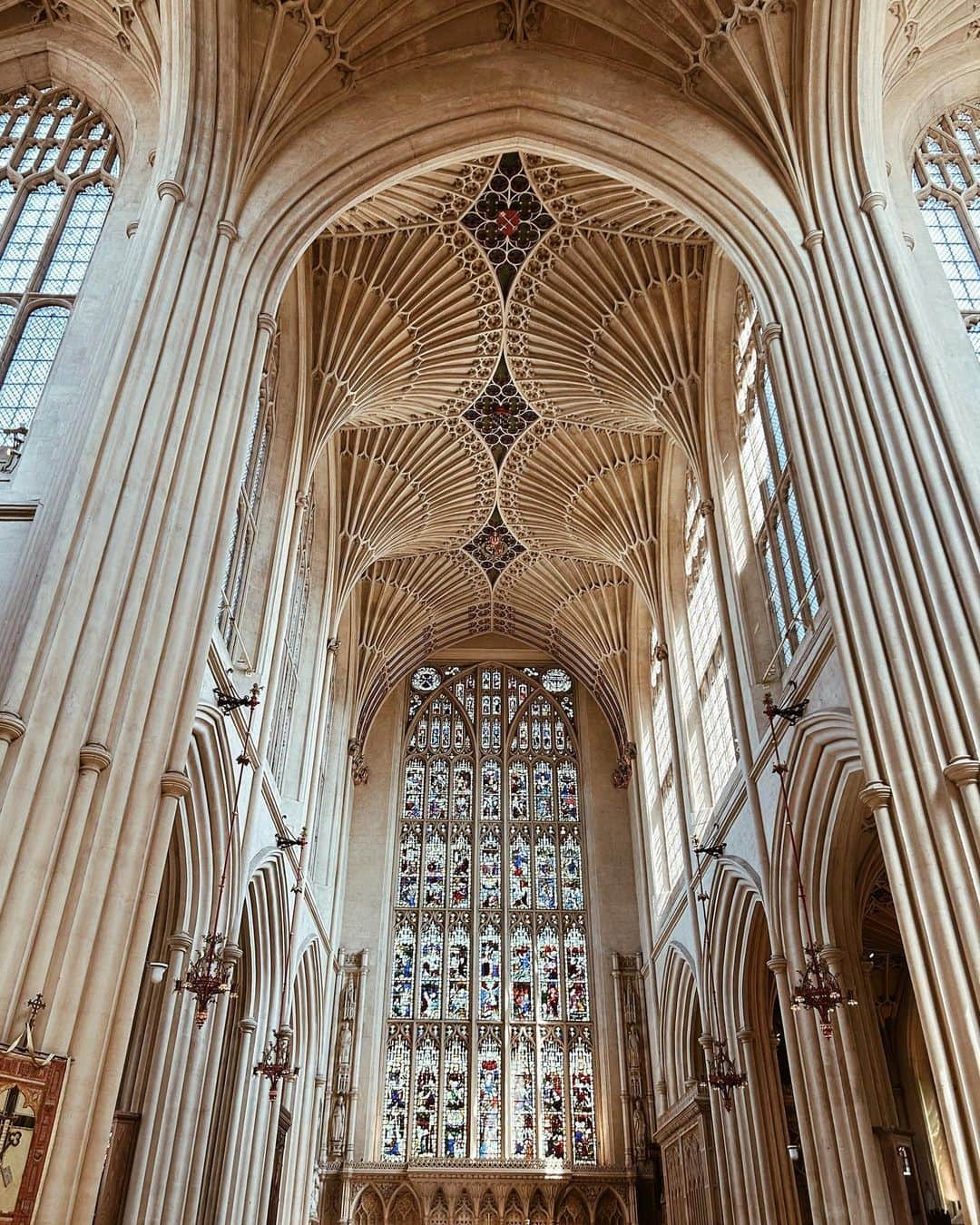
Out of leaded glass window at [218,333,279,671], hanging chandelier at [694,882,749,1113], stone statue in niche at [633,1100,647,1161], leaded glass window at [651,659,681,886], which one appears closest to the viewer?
leaded glass window at [218,333,279,671]

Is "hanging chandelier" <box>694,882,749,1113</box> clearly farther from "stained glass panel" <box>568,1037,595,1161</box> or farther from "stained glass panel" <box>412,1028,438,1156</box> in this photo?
"stained glass panel" <box>412,1028,438,1156</box>

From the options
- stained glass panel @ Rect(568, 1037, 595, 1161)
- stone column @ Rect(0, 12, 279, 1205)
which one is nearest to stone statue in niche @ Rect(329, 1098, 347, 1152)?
stained glass panel @ Rect(568, 1037, 595, 1161)

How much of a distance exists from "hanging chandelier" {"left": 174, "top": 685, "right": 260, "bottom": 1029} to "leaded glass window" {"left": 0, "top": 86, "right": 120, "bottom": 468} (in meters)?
3.85

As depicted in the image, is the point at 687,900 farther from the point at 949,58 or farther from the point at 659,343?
the point at 949,58

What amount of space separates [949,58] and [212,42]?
31.3 ft

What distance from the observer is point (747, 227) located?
13.0 metres

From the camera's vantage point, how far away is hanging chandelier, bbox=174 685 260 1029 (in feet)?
34.7

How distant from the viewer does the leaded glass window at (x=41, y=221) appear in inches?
479

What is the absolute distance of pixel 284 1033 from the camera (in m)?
16.7

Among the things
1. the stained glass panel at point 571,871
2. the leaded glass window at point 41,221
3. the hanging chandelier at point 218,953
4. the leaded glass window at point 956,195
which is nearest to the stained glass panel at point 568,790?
the stained glass panel at point 571,871

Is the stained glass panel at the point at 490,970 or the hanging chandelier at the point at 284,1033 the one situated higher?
the stained glass panel at the point at 490,970

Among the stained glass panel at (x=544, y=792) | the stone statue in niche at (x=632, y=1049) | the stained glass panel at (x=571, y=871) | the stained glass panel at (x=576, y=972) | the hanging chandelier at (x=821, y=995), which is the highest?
the stained glass panel at (x=544, y=792)

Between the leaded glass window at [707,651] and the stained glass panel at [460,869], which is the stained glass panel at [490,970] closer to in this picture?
the stained glass panel at [460,869]

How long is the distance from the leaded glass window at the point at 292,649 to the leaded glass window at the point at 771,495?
7155mm
